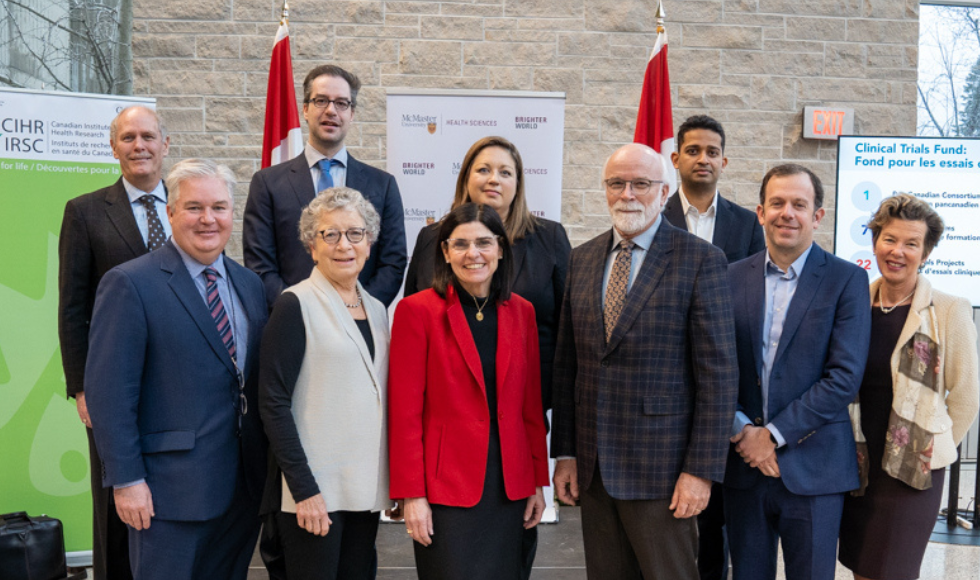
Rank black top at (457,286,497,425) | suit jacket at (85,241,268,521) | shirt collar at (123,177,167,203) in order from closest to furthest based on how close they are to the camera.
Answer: suit jacket at (85,241,268,521)
black top at (457,286,497,425)
shirt collar at (123,177,167,203)

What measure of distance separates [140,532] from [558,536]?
242 cm

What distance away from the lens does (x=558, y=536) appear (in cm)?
404

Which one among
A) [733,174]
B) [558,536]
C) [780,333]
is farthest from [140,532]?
[733,174]

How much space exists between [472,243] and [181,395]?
88cm

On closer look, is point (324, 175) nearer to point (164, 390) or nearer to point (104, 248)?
point (104, 248)

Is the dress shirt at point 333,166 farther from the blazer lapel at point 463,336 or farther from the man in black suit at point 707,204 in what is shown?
the man in black suit at point 707,204

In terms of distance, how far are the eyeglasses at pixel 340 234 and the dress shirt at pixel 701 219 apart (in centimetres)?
158

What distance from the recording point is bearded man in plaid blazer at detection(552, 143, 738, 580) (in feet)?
7.11

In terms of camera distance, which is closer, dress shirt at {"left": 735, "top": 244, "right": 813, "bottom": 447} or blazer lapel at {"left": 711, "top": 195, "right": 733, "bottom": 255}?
dress shirt at {"left": 735, "top": 244, "right": 813, "bottom": 447}

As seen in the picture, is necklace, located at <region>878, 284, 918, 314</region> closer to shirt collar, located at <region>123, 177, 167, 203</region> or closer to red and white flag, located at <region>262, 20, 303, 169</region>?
shirt collar, located at <region>123, 177, 167, 203</region>

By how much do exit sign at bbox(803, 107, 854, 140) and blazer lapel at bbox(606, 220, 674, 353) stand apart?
3527mm

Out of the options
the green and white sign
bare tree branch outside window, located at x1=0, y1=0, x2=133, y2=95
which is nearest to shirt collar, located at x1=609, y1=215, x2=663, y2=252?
the green and white sign

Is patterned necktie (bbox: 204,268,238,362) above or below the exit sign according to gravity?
below

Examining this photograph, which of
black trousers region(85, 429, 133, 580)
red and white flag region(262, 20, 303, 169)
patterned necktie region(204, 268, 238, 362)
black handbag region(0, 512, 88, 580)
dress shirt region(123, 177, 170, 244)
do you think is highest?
red and white flag region(262, 20, 303, 169)
